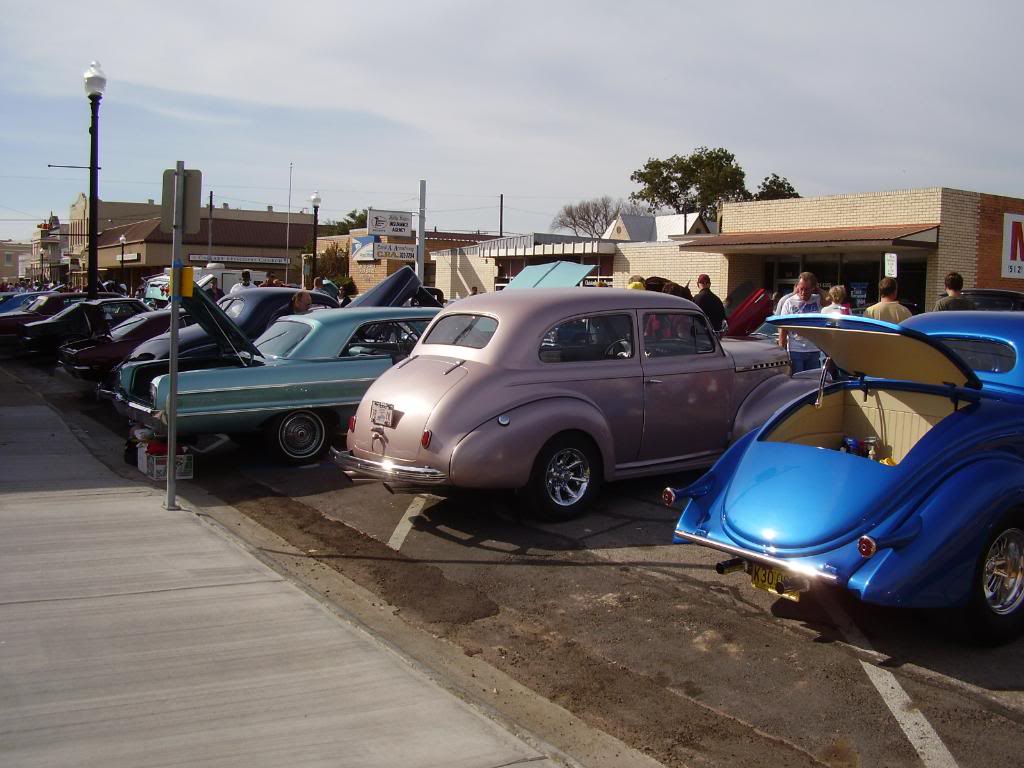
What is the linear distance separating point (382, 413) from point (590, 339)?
5.94ft

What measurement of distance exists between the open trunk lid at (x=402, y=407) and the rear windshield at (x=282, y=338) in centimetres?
256

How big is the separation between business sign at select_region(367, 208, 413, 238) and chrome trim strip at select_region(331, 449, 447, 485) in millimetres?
30888

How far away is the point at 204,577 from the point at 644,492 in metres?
3.99

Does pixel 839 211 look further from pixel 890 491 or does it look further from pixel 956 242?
pixel 890 491

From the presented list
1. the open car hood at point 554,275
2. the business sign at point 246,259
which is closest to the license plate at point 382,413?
the open car hood at point 554,275

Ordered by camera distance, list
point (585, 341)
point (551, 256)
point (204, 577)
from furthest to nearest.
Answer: point (551, 256) → point (585, 341) → point (204, 577)

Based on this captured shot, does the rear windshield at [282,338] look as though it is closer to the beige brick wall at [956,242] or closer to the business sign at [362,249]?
the beige brick wall at [956,242]

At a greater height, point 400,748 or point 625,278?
point 625,278

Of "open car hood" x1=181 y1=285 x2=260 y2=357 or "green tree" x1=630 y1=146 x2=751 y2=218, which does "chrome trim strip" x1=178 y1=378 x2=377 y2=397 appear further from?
"green tree" x1=630 y1=146 x2=751 y2=218

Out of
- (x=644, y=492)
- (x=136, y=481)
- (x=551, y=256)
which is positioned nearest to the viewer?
(x=644, y=492)

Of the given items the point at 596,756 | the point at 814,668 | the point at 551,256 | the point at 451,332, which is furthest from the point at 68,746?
the point at 551,256

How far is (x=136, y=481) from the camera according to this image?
9.15 metres

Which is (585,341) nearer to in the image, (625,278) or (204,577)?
(204,577)

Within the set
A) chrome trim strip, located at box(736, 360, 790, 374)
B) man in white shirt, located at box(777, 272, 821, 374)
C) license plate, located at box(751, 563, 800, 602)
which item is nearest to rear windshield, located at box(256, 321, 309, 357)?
chrome trim strip, located at box(736, 360, 790, 374)
